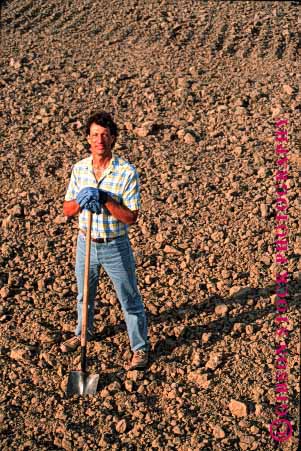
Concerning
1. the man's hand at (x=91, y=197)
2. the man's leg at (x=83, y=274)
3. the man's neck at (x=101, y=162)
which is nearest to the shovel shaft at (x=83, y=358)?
the man's leg at (x=83, y=274)

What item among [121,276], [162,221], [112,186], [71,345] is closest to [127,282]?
[121,276]

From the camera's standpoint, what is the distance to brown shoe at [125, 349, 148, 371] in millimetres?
4523

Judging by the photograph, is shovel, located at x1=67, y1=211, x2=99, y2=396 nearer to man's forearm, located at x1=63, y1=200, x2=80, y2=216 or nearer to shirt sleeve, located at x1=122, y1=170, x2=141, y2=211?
man's forearm, located at x1=63, y1=200, x2=80, y2=216

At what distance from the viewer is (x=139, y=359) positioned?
14.8ft

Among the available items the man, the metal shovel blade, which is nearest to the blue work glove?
the man

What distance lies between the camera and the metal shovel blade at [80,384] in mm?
4363

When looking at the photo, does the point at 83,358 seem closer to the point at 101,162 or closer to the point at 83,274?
the point at 83,274

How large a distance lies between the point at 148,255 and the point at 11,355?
4.89 feet

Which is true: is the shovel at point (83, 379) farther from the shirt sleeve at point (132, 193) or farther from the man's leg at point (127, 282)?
the shirt sleeve at point (132, 193)

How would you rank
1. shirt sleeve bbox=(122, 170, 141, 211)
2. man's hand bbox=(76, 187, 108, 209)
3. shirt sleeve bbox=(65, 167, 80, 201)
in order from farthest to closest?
shirt sleeve bbox=(65, 167, 80, 201), shirt sleeve bbox=(122, 170, 141, 211), man's hand bbox=(76, 187, 108, 209)

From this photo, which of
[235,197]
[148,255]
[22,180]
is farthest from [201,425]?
[22,180]

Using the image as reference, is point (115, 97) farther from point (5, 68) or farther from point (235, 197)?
point (235, 197)

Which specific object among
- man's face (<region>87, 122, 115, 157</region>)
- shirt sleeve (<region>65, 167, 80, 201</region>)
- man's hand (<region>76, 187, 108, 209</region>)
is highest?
man's face (<region>87, 122, 115, 157</region>)

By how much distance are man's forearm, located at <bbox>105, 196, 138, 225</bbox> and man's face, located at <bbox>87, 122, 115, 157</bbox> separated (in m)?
0.28
